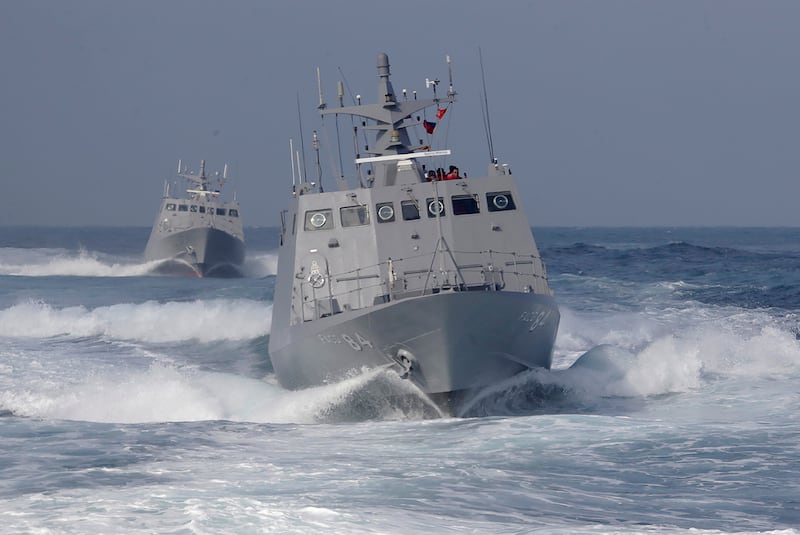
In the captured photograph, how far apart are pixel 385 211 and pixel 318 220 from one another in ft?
3.35

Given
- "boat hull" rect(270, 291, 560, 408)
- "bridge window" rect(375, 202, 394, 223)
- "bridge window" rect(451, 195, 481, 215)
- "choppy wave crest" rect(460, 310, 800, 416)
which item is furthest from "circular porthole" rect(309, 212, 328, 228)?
→ "choppy wave crest" rect(460, 310, 800, 416)

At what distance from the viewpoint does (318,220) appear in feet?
52.9

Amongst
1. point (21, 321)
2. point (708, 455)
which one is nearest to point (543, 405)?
point (708, 455)

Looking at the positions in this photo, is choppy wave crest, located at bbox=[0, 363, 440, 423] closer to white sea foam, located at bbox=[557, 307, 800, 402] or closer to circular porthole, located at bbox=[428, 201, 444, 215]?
circular porthole, located at bbox=[428, 201, 444, 215]

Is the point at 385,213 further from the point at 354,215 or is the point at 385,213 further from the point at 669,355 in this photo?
the point at 669,355

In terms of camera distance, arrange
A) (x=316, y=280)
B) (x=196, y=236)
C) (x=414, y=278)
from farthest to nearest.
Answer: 1. (x=196, y=236)
2. (x=316, y=280)
3. (x=414, y=278)

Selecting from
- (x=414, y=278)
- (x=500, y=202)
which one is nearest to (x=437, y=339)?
(x=414, y=278)

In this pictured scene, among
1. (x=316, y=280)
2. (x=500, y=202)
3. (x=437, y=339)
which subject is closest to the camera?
(x=437, y=339)

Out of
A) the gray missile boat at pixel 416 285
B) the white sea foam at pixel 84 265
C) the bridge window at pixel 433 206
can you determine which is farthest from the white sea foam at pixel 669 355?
the white sea foam at pixel 84 265

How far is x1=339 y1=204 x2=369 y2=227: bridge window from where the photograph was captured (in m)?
16.0

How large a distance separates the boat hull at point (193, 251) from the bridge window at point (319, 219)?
38563 mm

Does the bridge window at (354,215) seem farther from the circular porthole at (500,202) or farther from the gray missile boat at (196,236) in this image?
the gray missile boat at (196,236)

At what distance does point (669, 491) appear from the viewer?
33.4 feet

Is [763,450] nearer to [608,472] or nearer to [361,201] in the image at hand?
[608,472]
